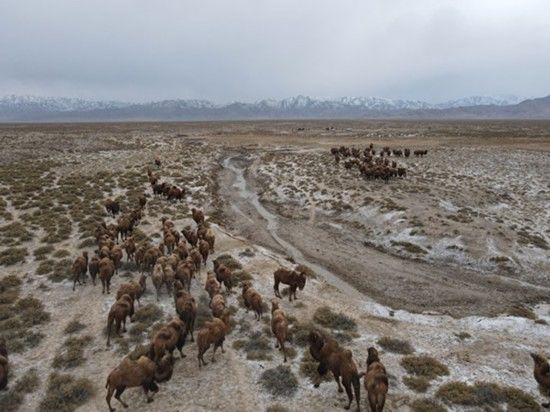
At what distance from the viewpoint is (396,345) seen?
548 inches

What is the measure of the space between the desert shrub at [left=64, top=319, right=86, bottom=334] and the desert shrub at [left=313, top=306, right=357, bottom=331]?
7718 millimetres

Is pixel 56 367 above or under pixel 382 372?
under

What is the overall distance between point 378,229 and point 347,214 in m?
3.67

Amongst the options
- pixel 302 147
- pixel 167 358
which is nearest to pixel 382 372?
pixel 167 358

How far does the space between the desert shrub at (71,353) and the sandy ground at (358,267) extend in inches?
8.2

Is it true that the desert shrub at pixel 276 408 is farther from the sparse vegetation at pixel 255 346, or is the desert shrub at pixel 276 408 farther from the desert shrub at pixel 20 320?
the desert shrub at pixel 20 320

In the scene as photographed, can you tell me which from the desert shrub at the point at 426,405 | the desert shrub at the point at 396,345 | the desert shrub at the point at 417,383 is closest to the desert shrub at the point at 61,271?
the desert shrub at the point at 396,345

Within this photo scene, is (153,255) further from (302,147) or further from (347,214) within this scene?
(302,147)

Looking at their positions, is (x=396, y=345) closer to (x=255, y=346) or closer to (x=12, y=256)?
(x=255, y=346)

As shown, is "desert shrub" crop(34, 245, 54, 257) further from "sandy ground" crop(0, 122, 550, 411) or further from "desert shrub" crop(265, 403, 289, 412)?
"desert shrub" crop(265, 403, 289, 412)

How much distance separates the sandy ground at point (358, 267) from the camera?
12.3 metres

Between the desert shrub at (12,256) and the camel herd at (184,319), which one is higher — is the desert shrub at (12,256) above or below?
below

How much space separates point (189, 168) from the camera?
47.7 meters

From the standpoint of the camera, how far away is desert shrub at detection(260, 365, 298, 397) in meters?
11.7
